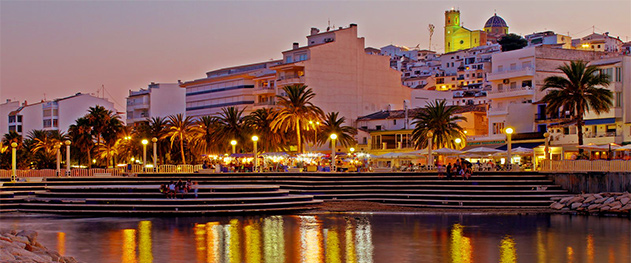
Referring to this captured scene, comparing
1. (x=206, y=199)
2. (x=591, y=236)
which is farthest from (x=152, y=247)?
(x=591, y=236)

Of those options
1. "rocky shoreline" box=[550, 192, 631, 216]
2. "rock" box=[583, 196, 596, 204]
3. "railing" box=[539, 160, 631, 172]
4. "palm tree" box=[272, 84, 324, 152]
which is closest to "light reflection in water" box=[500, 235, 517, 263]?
"rocky shoreline" box=[550, 192, 631, 216]

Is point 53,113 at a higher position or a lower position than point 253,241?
higher

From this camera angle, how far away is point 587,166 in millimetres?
37938

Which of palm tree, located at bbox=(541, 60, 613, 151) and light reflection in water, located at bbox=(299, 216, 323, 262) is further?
palm tree, located at bbox=(541, 60, 613, 151)

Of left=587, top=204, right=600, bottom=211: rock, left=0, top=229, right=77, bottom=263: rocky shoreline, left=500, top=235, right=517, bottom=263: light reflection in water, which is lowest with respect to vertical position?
left=500, top=235, right=517, bottom=263: light reflection in water

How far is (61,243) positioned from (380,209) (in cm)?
1588

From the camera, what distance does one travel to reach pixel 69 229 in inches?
1123

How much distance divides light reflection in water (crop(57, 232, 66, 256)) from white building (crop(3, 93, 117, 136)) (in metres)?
94.3

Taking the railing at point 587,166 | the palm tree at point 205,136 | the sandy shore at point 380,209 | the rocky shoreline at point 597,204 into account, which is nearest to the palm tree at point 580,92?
the railing at point 587,166

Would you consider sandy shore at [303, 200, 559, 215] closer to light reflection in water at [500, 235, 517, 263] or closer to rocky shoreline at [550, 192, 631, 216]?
rocky shoreline at [550, 192, 631, 216]

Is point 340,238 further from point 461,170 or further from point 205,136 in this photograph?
point 205,136

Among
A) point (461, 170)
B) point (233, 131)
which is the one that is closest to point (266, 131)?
point (233, 131)

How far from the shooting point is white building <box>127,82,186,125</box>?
113812mm

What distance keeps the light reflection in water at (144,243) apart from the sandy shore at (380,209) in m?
8.35
